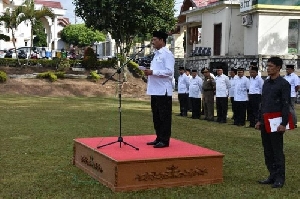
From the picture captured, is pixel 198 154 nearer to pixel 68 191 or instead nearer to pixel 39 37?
pixel 68 191

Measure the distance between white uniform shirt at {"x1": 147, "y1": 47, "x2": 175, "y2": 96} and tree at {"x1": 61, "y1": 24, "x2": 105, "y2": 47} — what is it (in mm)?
54839

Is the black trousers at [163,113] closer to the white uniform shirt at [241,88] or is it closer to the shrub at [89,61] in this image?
the white uniform shirt at [241,88]

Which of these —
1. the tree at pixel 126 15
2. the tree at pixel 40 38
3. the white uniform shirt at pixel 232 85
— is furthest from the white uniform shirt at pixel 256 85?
the tree at pixel 40 38

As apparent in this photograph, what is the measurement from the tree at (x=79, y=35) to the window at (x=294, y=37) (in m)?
38.7

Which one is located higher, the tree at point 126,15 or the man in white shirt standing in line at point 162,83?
the tree at point 126,15

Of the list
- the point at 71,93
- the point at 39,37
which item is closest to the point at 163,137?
the point at 71,93

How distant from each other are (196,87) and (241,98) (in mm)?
Answer: 2435

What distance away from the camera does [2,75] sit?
83.8 feet

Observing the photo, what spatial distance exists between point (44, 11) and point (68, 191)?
25.0 meters

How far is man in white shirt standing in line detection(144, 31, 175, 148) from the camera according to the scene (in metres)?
7.07

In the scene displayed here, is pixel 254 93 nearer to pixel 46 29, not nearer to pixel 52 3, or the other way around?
pixel 46 29

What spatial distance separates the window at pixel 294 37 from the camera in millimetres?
24836

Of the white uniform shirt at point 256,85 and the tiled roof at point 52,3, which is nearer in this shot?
the white uniform shirt at point 256,85

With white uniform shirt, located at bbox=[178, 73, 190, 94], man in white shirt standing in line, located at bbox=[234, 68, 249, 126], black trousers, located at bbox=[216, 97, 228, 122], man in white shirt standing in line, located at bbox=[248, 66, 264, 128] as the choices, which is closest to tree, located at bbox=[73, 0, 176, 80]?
white uniform shirt, located at bbox=[178, 73, 190, 94]
